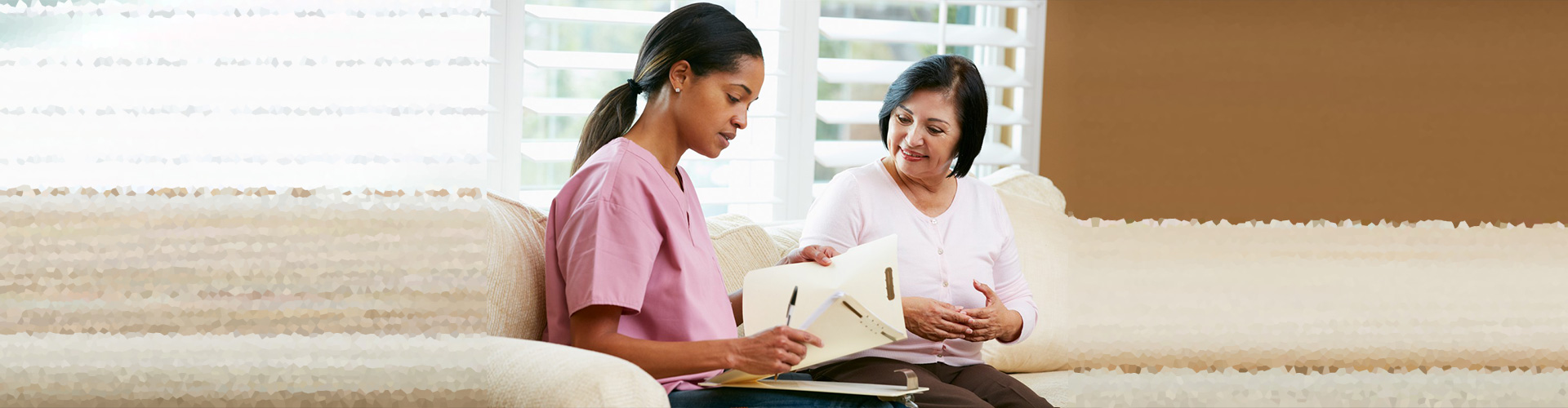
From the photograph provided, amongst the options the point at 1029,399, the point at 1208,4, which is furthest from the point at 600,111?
the point at 1208,4

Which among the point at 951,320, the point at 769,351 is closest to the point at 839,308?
the point at 769,351

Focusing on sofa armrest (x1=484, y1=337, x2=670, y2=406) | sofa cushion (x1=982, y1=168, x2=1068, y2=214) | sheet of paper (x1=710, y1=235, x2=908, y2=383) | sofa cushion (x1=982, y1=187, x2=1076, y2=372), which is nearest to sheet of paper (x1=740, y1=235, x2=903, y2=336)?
sheet of paper (x1=710, y1=235, x2=908, y2=383)

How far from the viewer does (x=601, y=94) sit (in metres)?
2.48

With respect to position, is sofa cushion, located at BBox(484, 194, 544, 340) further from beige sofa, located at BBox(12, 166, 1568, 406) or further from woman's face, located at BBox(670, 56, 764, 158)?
woman's face, located at BBox(670, 56, 764, 158)

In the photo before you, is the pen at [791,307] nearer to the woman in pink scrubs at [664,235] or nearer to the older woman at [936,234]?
the woman in pink scrubs at [664,235]

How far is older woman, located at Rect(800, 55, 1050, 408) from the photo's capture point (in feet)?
5.57

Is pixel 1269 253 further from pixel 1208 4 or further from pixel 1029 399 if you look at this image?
pixel 1208 4

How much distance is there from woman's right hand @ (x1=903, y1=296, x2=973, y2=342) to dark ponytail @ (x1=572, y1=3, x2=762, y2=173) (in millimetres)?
502

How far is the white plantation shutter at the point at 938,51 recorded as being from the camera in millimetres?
2682

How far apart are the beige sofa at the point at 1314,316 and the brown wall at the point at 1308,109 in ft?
1.61

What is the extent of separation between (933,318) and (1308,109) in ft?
5.04

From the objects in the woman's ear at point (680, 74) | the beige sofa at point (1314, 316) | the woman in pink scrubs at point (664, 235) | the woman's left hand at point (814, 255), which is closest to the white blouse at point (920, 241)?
the woman's left hand at point (814, 255)

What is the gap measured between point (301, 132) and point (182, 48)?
0.71 ft

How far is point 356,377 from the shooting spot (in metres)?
1.10
